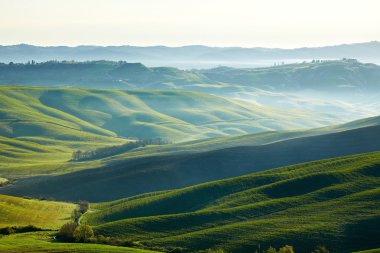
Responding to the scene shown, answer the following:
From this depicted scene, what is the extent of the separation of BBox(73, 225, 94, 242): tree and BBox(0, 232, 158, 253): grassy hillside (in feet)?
15.1

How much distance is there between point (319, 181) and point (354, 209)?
25.9m

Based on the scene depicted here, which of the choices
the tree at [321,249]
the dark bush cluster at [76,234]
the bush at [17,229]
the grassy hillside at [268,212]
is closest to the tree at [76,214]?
the grassy hillside at [268,212]

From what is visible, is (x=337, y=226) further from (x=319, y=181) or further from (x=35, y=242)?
(x=35, y=242)

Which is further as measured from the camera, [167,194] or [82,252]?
[167,194]

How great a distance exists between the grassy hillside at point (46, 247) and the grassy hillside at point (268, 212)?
14893 millimetres

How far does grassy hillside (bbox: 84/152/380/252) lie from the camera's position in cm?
11333

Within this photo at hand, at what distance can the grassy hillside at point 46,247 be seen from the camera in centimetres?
9656

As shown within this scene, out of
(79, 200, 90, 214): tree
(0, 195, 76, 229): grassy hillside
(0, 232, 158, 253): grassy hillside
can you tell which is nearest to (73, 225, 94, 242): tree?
(0, 232, 158, 253): grassy hillside

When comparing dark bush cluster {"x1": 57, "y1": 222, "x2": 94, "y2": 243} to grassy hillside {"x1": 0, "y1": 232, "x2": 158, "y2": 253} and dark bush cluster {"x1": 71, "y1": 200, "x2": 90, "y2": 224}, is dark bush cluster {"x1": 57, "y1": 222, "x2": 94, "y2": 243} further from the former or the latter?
dark bush cluster {"x1": 71, "y1": 200, "x2": 90, "y2": 224}

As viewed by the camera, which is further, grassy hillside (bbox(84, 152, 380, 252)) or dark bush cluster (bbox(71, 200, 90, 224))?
dark bush cluster (bbox(71, 200, 90, 224))

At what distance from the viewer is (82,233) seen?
113m

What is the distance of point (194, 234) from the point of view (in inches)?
4744

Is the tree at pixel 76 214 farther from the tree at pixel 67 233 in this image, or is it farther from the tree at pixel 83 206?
the tree at pixel 67 233

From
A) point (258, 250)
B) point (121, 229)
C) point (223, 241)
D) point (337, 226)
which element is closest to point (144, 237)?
point (121, 229)
